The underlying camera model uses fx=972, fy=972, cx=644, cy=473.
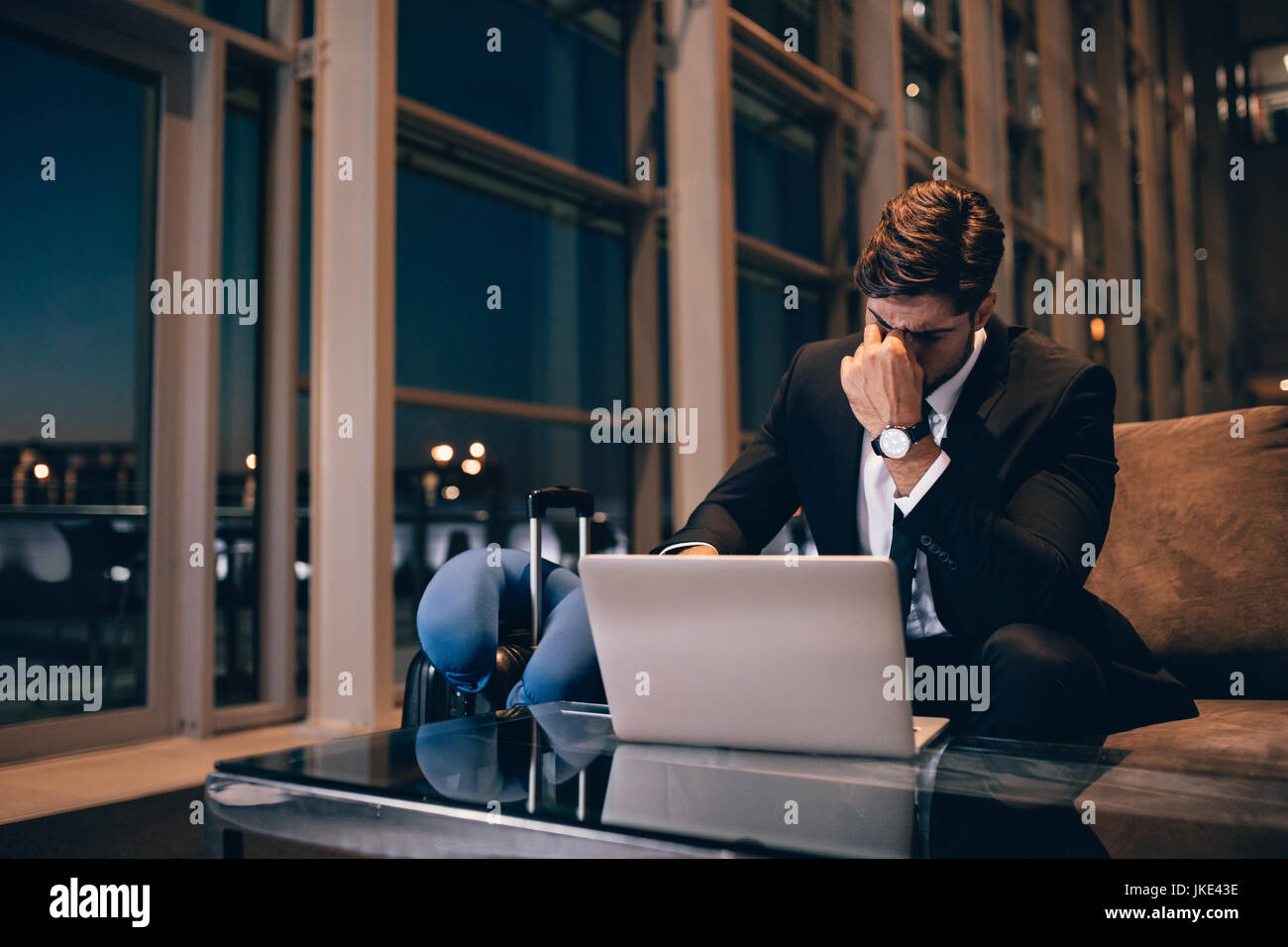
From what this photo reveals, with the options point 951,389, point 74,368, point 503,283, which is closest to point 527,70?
point 503,283

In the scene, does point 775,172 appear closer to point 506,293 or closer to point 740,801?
point 506,293

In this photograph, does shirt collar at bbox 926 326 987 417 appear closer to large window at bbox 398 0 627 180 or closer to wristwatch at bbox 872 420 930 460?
wristwatch at bbox 872 420 930 460

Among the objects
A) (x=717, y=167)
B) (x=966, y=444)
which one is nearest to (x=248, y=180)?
(x=717, y=167)

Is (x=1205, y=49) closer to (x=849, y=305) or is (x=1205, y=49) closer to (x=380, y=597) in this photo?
(x=849, y=305)

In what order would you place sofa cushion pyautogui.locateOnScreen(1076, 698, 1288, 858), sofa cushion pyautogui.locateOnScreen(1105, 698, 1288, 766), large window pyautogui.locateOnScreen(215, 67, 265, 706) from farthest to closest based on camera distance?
large window pyautogui.locateOnScreen(215, 67, 265, 706), sofa cushion pyautogui.locateOnScreen(1105, 698, 1288, 766), sofa cushion pyautogui.locateOnScreen(1076, 698, 1288, 858)

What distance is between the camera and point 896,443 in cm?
126

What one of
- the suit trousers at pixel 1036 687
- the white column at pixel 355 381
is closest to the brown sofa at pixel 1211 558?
the suit trousers at pixel 1036 687

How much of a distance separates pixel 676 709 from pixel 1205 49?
12.0 m

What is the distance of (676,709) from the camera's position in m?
1.03

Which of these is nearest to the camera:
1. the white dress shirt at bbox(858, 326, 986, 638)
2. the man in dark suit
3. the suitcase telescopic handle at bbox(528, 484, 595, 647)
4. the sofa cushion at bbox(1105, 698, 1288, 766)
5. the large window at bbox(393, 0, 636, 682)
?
the sofa cushion at bbox(1105, 698, 1288, 766)

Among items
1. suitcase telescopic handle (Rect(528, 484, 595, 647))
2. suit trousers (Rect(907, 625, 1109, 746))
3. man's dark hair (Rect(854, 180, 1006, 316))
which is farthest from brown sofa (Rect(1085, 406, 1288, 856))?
suitcase telescopic handle (Rect(528, 484, 595, 647))

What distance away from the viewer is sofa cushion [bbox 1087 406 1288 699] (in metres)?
1.55

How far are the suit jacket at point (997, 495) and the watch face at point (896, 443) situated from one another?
6 centimetres

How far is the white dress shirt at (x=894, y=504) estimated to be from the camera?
145 cm
